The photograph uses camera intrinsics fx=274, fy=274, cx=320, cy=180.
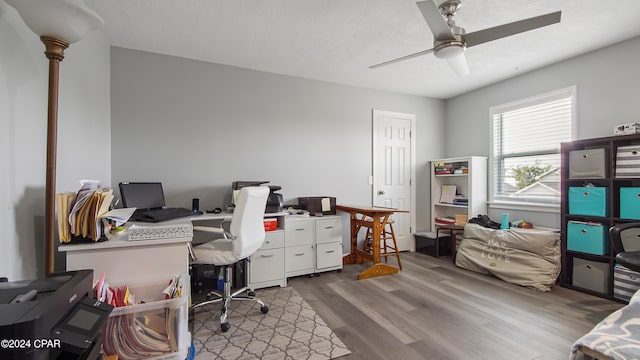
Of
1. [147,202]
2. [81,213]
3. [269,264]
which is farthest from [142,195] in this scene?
[269,264]

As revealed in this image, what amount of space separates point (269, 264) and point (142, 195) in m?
1.43

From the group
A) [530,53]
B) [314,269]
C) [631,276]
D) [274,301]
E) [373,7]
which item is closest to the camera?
[373,7]

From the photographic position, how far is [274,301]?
264 cm

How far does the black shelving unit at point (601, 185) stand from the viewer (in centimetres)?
259

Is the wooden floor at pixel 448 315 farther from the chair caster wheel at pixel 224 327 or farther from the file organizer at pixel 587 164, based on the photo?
the file organizer at pixel 587 164

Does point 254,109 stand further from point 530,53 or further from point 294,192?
point 530,53

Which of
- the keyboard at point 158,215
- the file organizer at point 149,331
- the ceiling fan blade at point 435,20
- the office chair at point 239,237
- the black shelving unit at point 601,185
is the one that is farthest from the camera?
the black shelving unit at point 601,185

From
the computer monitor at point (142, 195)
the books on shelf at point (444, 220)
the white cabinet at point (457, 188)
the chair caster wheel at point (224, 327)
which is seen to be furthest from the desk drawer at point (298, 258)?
the books on shelf at point (444, 220)

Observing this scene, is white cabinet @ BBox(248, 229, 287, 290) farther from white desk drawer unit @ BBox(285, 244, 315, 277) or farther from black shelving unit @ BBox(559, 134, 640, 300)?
black shelving unit @ BBox(559, 134, 640, 300)

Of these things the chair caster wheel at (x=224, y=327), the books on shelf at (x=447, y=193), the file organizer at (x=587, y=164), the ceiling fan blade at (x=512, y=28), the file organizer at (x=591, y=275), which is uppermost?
the ceiling fan blade at (x=512, y=28)

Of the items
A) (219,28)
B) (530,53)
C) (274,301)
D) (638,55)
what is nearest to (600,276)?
(638,55)

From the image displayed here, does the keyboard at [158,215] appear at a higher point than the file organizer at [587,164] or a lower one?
lower

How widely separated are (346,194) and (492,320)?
2.27 meters

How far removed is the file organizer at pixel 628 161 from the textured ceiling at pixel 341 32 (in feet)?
3.67
